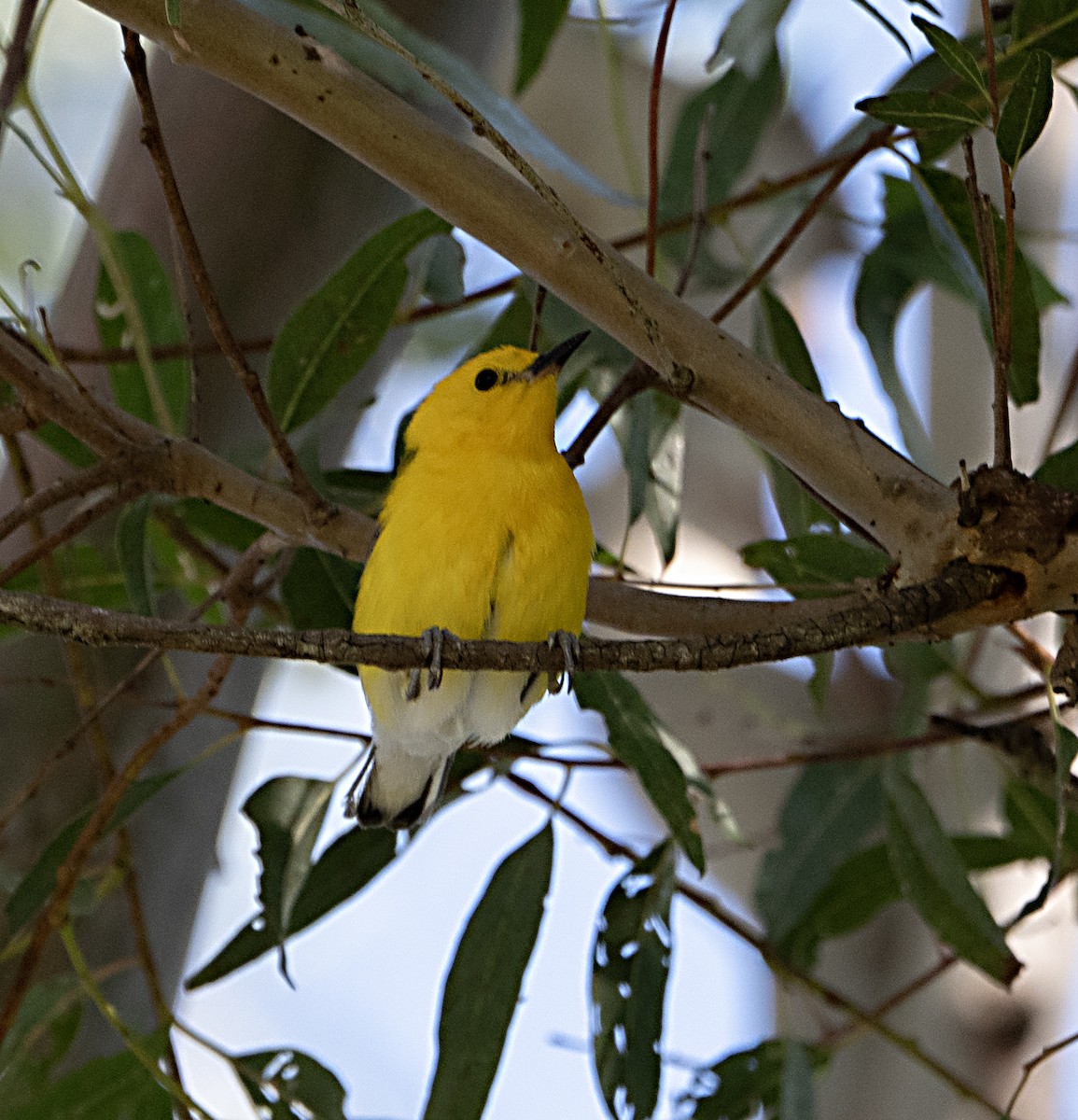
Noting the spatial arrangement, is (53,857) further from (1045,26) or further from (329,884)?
(1045,26)

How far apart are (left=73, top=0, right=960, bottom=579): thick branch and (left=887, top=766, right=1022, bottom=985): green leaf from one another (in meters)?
1.00

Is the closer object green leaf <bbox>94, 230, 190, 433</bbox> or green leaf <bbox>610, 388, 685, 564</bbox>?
green leaf <bbox>610, 388, 685, 564</bbox>

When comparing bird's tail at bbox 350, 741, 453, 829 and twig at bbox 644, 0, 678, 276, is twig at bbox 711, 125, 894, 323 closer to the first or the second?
twig at bbox 644, 0, 678, 276

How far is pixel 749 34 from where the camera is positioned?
2.35 meters

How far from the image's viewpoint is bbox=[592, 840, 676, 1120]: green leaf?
2.60m

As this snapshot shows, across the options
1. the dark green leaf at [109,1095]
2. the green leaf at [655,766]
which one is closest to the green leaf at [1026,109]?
the green leaf at [655,766]

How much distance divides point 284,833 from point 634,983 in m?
0.73


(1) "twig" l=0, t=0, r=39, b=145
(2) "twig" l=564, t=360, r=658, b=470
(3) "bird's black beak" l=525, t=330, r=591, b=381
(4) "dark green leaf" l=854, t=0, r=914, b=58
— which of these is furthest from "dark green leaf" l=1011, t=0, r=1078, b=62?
(1) "twig" l=0, t=0, r=39, b=145

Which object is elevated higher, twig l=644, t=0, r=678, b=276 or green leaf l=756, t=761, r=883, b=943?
twig l=644, t=0, r=678, b=276

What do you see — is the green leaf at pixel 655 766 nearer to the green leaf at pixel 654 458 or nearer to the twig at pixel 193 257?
the green leaf at pixel 654 458

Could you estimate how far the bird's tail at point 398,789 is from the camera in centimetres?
281

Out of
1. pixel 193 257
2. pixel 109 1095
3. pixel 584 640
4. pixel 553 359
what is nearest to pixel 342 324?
pixel 553 359

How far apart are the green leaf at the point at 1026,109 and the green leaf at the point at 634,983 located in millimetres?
1502

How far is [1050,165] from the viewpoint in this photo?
17.9ft
